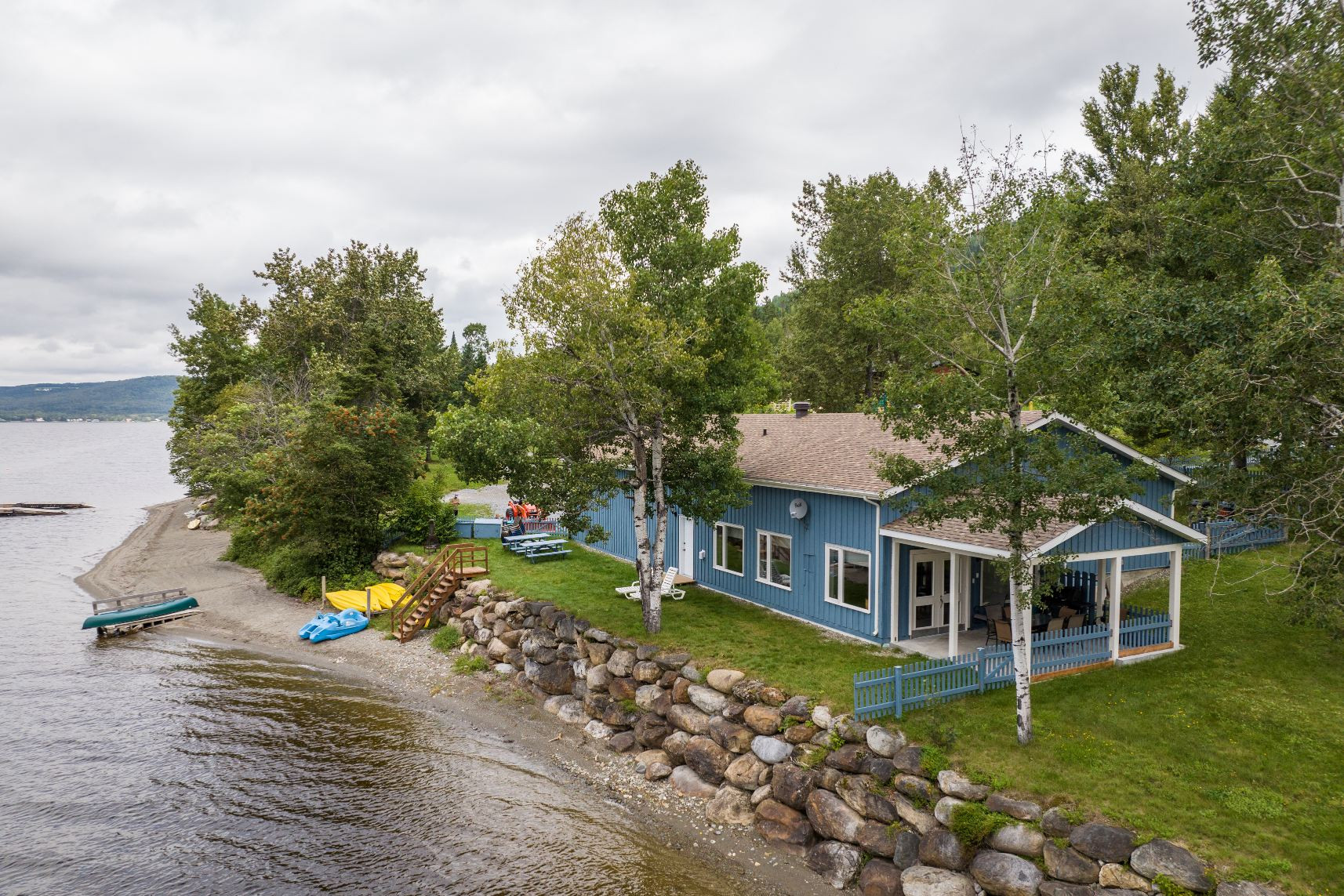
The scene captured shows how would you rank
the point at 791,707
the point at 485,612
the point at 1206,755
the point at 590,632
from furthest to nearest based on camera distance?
1. the point at 485,612
2. the point at 590,632
3. the point at 791,707
4. the point at 1206,755

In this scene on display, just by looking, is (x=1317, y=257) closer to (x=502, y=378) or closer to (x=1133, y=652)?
(x=1133, y=652)

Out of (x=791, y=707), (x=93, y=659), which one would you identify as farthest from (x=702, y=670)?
(x=93, y=659)

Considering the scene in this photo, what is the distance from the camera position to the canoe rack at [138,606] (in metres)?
24.9

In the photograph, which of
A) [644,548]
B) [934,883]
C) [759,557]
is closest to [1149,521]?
[934,883]

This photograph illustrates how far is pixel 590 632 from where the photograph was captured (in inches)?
684

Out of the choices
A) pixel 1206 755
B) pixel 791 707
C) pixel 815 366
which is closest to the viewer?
pixel 1206 755

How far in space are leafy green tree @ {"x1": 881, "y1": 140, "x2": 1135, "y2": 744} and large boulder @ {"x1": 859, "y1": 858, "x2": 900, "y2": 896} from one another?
295 centimetres

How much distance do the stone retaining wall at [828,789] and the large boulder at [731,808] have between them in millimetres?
28

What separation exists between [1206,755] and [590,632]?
39.6 feet

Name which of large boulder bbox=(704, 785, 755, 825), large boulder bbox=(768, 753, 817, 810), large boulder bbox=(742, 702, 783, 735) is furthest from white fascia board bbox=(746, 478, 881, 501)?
large boulder bbox=(704, 785, 755, 825)

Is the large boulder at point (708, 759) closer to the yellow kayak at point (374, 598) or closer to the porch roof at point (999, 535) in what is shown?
the porch roof at point (999, 535)

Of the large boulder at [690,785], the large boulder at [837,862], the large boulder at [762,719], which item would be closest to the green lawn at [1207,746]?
the large boulder at [837,862]

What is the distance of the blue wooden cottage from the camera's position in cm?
1406

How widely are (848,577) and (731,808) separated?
20.2 ft
